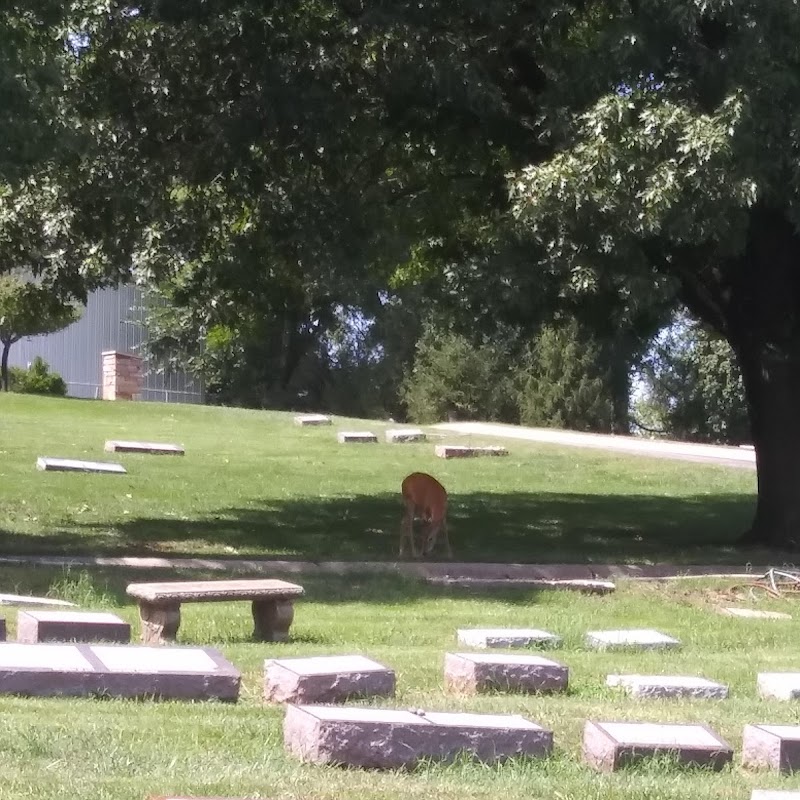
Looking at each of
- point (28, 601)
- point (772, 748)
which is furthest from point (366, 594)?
point (772, 748)

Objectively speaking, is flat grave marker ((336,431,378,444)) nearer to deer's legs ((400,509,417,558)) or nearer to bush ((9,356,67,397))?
deer's legs ((400,509,417,558))

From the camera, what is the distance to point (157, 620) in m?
8.63

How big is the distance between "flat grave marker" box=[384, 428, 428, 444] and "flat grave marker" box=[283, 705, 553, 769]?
22.6 metres

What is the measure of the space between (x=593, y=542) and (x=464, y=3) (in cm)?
649

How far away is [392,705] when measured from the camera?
6516 millimetres

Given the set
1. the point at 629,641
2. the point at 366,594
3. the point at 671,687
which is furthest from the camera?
the point at 366,594

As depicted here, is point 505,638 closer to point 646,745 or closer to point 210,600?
point 210,600

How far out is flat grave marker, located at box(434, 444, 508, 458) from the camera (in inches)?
1033

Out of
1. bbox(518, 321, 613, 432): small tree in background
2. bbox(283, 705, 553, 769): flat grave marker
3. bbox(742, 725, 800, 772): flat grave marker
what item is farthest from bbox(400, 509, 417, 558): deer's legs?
bbox(518, 321, 613, 432): small tree in background

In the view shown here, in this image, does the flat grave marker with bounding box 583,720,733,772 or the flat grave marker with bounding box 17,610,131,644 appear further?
the flat grave marker with bounding box 17,610,131,644

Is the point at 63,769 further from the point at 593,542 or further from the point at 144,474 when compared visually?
the point at 144,474

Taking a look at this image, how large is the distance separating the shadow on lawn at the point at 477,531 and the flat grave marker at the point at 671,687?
24.0 ft

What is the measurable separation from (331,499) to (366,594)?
339 inches

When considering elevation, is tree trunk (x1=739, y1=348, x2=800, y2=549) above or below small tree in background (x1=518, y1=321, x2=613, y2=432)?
below
